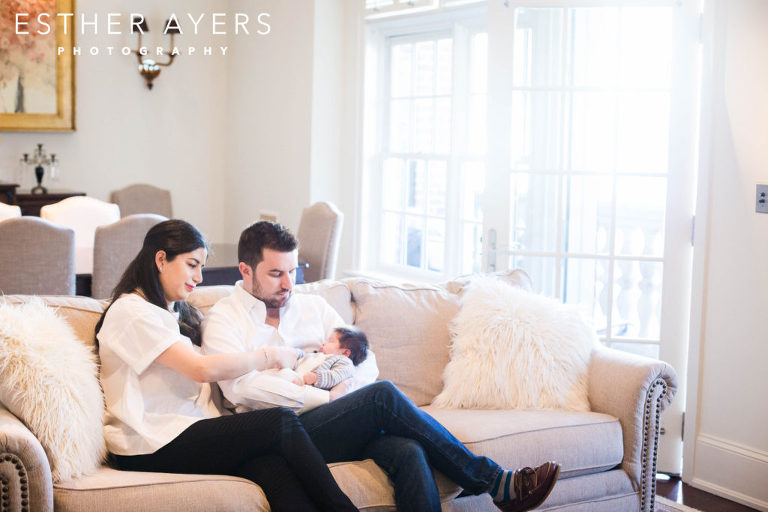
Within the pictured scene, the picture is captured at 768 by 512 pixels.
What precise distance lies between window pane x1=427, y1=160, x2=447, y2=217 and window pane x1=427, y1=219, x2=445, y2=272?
7cm

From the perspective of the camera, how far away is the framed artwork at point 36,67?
568cm

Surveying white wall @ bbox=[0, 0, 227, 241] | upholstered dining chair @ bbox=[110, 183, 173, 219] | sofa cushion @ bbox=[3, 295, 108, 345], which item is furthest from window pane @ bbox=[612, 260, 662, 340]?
white wall @ bbox=[0, 0, 227, 241]

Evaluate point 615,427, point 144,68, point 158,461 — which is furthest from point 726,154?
point 144,68

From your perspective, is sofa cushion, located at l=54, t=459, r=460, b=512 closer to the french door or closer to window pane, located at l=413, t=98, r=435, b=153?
the french door

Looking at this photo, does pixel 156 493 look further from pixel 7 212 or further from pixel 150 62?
pixel 150 62

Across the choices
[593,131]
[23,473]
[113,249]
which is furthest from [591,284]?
[23,473]

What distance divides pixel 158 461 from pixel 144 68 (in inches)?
170

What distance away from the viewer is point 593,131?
150 inches

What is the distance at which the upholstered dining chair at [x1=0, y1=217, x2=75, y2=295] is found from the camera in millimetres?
3398

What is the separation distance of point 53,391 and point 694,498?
2547 mm

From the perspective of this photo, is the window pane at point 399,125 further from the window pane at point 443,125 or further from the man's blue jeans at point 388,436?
the man's blue jeans at point 388,436

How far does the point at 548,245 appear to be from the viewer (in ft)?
12.8

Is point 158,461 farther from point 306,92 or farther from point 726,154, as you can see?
point 306,92

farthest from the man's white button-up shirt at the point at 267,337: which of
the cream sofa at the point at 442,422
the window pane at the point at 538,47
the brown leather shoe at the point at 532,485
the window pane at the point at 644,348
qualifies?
the window pane at the point at 538,47
